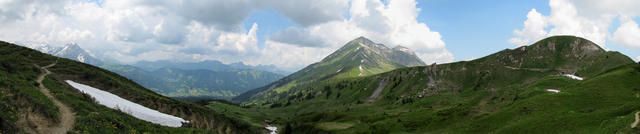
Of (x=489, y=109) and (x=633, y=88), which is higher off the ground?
(x=633, y=88)

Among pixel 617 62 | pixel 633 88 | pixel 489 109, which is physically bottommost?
pixel 489 109

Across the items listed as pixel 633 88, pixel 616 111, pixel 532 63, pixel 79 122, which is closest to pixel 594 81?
pixel 633 88

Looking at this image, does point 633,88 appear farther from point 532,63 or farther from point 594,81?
point 532,63

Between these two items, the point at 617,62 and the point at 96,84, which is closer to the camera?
the point at 96,84

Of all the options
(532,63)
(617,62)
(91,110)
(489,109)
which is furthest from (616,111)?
(532,63)

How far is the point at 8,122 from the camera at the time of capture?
72.6 feet

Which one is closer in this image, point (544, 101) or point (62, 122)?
point (62, 122)

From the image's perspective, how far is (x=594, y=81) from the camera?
66875mm

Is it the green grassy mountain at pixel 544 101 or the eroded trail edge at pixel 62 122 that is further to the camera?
the green grassy mountain at pixel 544 101

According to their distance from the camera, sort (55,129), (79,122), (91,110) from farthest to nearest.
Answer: (91,110) < (79,122) < (55,129)

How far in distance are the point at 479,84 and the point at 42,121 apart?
621ft

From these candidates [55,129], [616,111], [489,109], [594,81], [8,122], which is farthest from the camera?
[489,109]

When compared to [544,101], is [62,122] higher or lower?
lower

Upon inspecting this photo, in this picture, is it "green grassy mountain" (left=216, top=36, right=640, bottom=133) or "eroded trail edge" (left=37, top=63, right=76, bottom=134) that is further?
"green grassy mountain" (left=216, top=36, right=640, bottom=133)
